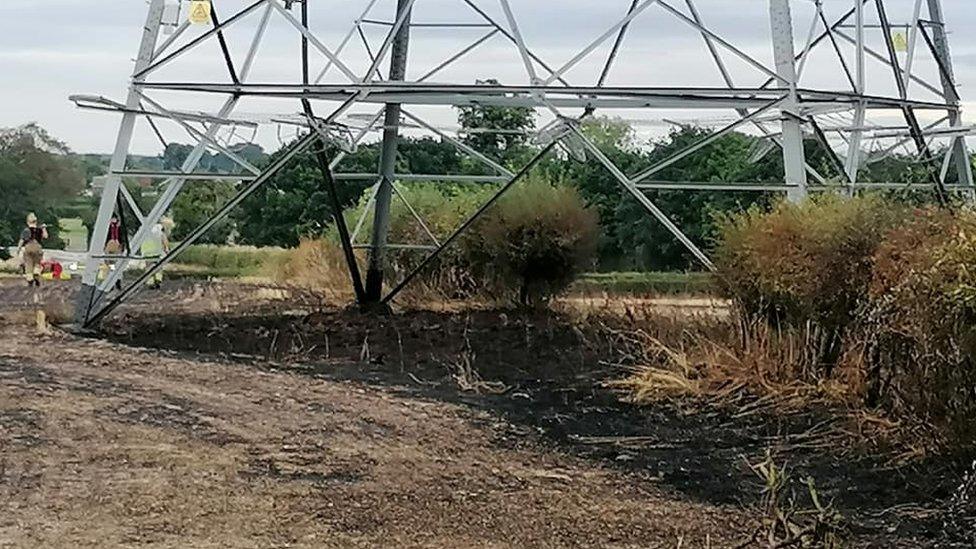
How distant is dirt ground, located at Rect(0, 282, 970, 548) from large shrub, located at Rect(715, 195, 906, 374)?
124cm

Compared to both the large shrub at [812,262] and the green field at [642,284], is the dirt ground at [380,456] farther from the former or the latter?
the green field at [642,284]

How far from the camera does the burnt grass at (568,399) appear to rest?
9258 mm

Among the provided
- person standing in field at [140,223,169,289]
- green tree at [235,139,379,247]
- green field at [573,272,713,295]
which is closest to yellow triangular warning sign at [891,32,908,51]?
green field at [573,272,713,295]

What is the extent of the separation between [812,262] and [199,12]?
747 cm

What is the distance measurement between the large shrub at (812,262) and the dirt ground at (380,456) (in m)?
1.24

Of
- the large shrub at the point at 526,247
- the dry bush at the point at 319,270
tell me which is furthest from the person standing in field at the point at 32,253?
the large shrub at the point at 526,247

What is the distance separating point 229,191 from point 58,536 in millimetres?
32530

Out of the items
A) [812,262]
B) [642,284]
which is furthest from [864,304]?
[642,284]

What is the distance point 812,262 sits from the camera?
12836mm

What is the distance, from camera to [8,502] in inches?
334

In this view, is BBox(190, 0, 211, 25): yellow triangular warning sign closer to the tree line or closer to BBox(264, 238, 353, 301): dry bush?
BBox(264, 238, 353, 301): dry bush

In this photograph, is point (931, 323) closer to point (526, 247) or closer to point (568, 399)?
point (568, 399)

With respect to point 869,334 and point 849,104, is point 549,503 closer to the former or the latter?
point 869,334

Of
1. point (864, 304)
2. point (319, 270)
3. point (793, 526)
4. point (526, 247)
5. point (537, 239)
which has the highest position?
point (537, 239)
